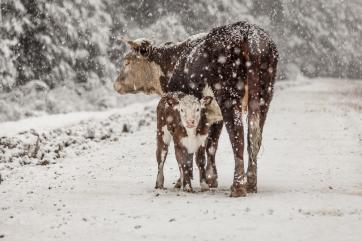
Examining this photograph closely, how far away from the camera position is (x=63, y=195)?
9930 millimetres

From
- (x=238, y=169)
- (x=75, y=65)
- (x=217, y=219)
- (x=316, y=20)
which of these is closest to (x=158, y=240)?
(x=217, y=219)

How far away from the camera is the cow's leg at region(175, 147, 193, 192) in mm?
9891

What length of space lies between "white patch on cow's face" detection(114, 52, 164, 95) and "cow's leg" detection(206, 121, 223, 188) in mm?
1674

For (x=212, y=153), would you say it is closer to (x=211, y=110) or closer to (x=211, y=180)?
(x=211, y=180)

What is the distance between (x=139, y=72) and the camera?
40.5 feet

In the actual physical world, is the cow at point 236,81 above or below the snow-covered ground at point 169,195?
above

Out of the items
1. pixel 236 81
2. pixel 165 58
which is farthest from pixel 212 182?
pixel 165 58

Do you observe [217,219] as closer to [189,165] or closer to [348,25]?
[189,165]

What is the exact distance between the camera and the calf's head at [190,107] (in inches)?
381

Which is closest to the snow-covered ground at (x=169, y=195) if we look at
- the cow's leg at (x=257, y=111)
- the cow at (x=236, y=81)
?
the cow's leg at (x=257, y=111)

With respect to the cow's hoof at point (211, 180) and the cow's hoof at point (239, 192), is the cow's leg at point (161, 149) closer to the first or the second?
the cow's hoof at point (211, 180)

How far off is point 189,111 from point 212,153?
1113 mm

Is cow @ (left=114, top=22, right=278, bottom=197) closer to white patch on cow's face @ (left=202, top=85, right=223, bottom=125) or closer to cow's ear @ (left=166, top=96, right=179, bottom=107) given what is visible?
white patch on cow's face @ (left=202, top=85, right=223, bottom=125)

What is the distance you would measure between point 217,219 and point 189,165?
2320mm
